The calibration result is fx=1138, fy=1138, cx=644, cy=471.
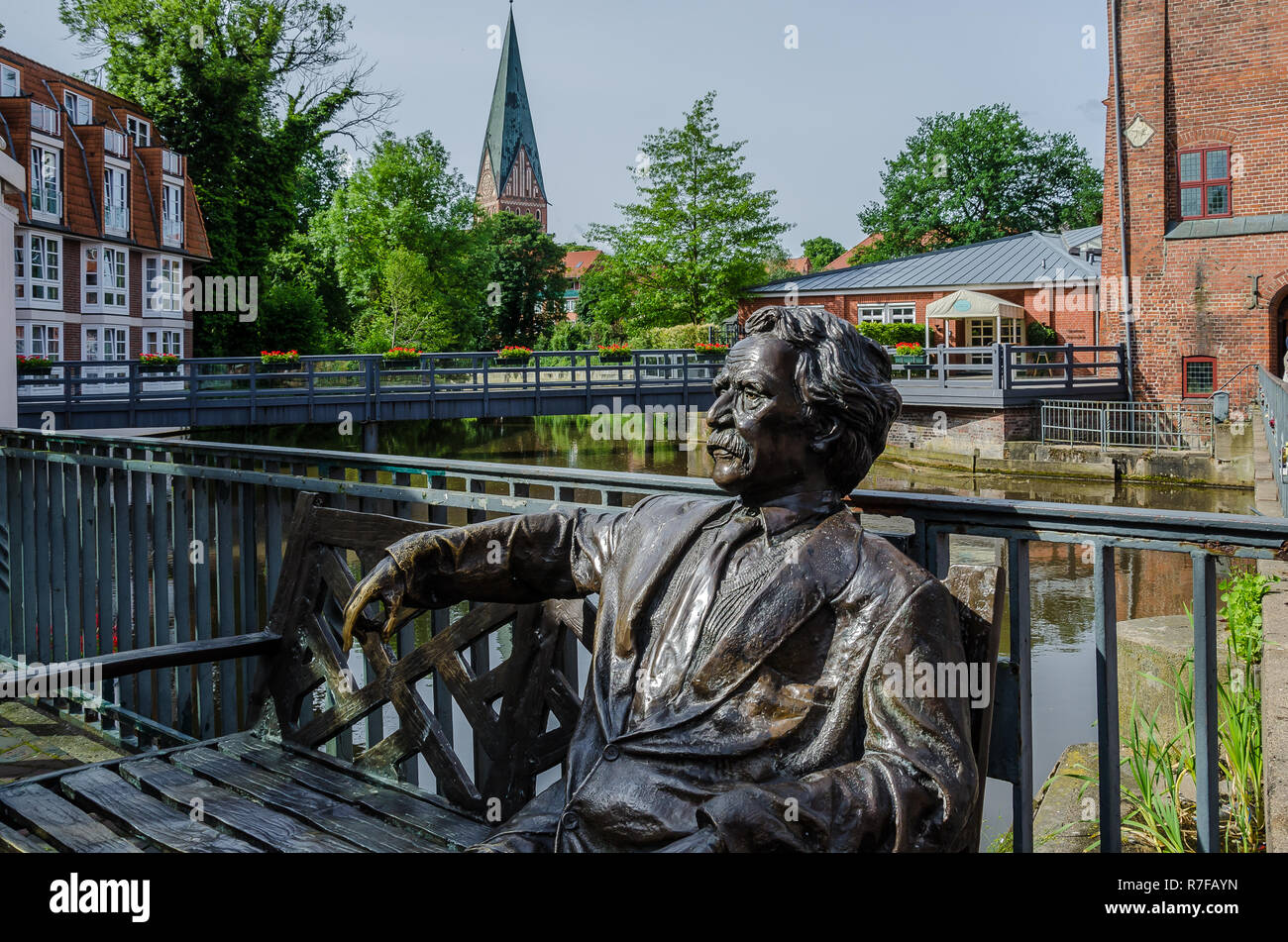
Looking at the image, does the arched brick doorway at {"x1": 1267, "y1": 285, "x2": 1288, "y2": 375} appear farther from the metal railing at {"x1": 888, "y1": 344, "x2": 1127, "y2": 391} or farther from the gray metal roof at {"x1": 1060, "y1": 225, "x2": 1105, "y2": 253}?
the gray metal roof at {"x1": 1060, "y1": 225, "x2": 1105, "y2": 253}

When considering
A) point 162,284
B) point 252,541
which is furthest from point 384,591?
point 162,284

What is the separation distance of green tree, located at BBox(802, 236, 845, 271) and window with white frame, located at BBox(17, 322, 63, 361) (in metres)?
56.1

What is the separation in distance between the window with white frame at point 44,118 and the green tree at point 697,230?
20956 mm

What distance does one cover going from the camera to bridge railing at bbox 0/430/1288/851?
84.7 inches

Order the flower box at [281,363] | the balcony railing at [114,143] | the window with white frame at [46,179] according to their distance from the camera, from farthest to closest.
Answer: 1. the balcony railing at [114,143]
2. the window with white frame at [46,179]
3. the flower box at [281,363]

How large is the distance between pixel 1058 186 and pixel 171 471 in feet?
202

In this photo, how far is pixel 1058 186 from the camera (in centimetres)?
5969

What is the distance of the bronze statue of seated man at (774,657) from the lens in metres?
1.78

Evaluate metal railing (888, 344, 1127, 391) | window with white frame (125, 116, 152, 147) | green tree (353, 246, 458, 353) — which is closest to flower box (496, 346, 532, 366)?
metal railing (888, 344, 1127, 391)

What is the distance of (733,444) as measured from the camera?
2105 mm

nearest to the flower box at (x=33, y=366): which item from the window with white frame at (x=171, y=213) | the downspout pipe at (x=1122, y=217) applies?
the window with white frame at (x=171, y=213)

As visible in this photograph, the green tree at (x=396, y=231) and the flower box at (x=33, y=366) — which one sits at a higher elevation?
the green tree at (x=396, y=231)

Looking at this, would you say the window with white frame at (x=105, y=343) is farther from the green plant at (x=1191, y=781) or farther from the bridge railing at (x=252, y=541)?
the green plant at (x=1191, y=781)
